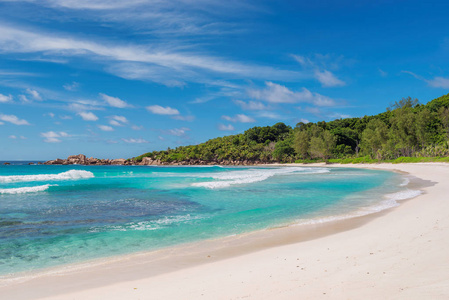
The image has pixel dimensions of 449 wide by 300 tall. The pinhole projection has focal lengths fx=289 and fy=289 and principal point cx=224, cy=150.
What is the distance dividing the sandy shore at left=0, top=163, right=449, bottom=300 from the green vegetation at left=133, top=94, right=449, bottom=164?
54.4 m

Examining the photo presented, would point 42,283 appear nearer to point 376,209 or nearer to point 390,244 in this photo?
point 390,244

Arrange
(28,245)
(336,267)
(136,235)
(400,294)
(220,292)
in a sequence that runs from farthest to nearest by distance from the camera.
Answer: (136,235)
(28,245)
(336,267)
(220,292)
(400,294)

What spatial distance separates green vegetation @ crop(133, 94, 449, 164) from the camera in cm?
6644

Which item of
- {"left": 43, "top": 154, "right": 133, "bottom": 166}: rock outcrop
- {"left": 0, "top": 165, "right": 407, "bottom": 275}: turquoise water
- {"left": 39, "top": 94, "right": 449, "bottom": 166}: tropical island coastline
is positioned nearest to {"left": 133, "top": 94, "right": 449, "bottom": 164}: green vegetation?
{"left": 39, "top": 94, "right": 449, "bottom": 166}: tropical island coastline

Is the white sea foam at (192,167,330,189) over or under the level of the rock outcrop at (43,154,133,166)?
under

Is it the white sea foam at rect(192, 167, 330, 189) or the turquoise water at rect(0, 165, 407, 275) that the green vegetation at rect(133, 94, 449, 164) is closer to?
the white sea foam at rect(192, 167, 330, 189)

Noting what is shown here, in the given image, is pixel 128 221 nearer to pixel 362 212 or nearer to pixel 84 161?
pixel 362 212

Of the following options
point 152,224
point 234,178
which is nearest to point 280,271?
point 152,224

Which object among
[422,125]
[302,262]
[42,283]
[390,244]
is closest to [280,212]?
[390,244]

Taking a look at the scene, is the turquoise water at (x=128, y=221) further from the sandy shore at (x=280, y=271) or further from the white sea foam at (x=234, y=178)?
the white sea foam at (x=234, y=178)

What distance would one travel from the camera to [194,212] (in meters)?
13.5

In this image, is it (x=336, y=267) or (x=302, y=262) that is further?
(x=302, y=262)

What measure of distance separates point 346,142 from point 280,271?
107 metres

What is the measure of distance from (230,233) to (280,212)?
4.21 m
